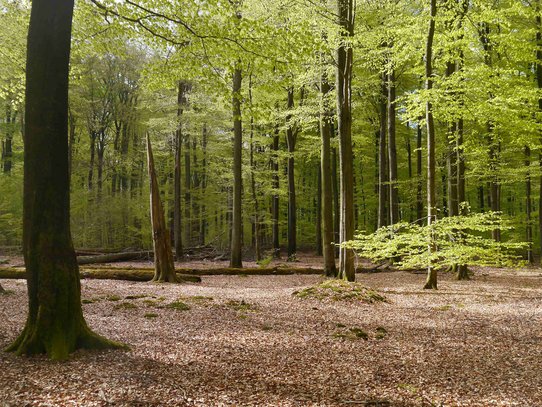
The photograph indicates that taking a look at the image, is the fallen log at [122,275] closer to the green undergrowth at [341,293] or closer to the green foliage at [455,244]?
the green undergrowth at [341,293]

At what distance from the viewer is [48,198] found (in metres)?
4.45

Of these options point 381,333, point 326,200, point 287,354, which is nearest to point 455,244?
point 381,333

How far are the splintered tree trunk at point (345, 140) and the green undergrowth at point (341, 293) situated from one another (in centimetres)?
112

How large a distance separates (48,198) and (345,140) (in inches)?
324

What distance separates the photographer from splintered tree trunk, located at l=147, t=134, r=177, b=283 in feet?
36.4

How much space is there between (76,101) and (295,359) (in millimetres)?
21695

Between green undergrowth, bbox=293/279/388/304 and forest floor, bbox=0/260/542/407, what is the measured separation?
0.17 m

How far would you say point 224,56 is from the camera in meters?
7.06

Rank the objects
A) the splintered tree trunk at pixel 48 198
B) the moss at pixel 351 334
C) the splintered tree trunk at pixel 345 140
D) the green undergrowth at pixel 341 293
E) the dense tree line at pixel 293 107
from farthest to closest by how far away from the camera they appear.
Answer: the splintered tree trunk at pixel 345 140 → the green undergrowth at pixel 341 293 → the dense tree line at pixel 293 107 → the moss at pixel 351 334 → the splintered tree trunk at pixel 48 198

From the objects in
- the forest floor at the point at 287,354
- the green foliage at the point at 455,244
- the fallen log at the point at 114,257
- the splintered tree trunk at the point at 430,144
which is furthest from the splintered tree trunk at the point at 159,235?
the splintered tree trunk at the point at 430,144

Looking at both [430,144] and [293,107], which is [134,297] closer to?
[430,144]

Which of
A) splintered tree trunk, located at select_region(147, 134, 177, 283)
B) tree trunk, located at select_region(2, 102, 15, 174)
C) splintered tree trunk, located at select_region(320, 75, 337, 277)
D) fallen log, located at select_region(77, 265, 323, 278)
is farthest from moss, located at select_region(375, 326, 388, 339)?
tree trunk, located at select_region(2, 102, 15, 174)

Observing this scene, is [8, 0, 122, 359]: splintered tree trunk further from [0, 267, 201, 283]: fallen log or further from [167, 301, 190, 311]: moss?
[0, 267, 201, 283]: fallen log

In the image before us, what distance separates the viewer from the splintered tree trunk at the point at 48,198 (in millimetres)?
4402
